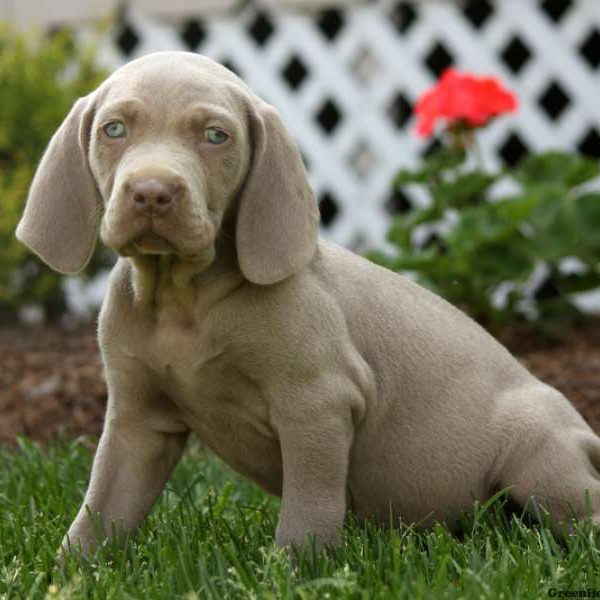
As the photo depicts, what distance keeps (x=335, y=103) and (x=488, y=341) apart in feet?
16.5

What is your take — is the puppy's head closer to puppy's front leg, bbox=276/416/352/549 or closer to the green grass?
puppy's front leg, bbox=276/416/352/549

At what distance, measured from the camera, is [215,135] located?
9.25 feet

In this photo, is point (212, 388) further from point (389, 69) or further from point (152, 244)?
point (389, 69)

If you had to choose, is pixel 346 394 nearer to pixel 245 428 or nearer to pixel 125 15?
pixel 245 428

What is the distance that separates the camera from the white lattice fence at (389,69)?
766 cm

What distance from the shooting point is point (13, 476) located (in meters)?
3.96

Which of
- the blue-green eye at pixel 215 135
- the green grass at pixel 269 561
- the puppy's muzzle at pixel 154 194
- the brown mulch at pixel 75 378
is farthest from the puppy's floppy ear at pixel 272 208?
the brown mulch at pixel 75 378

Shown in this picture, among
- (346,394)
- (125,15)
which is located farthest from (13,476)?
(125,15)

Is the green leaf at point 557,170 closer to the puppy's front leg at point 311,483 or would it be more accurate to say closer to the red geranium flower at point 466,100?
the red geranium flower at point 466,100

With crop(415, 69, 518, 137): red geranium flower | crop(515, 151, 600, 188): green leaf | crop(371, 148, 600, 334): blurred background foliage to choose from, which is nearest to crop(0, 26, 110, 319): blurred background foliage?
crop(371, 148, 600, 334): blurred background foliage

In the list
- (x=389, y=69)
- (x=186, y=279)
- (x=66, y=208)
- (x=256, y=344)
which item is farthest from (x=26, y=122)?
(x=256, y=344)

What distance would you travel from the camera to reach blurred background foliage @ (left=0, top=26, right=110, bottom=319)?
6.98 metres

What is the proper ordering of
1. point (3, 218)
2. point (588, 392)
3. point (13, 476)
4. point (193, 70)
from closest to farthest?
point (193, 70), point (13, 476), point (588, 392), point (3, 218)

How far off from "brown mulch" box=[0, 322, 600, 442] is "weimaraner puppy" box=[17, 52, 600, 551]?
1.37m
